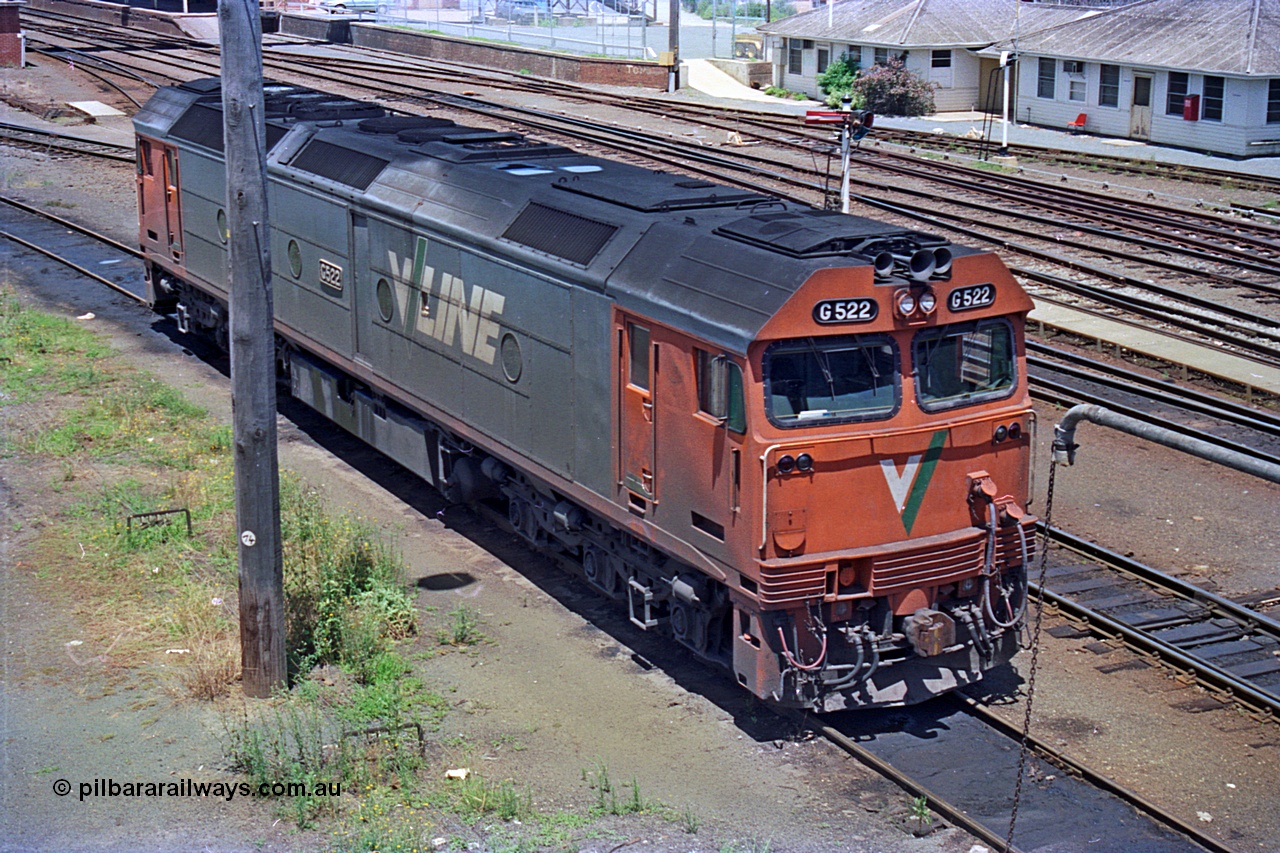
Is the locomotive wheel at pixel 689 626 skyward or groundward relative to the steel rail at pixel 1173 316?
groundward

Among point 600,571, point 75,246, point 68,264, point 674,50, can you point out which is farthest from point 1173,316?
point 674,50

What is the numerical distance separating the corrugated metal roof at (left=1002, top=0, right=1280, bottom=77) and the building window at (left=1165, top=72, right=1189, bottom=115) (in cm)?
60

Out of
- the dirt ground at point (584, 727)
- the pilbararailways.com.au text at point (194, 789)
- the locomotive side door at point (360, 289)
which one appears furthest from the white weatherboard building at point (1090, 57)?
the pilbararailways.com.au text at point (194, 789)

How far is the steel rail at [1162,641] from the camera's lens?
1105 centimetres

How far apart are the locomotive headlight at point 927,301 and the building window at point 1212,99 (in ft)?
112

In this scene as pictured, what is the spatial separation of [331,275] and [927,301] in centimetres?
842

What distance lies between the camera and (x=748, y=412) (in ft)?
31.7

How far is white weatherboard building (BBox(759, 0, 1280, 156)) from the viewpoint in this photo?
39594mm

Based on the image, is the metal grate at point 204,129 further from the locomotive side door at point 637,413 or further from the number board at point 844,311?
the number board at point 844,311

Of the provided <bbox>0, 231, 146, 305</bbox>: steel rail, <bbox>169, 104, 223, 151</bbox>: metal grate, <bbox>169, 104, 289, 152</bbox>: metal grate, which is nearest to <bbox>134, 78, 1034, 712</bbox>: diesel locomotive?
<bbox>169, 104, 289, 152</bbox>: metal grate

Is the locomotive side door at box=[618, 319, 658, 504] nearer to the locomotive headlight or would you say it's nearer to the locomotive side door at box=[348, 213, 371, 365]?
the locomotive headlight

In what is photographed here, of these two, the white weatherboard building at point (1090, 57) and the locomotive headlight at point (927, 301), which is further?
the white weatherboard building at point (1090, 57)

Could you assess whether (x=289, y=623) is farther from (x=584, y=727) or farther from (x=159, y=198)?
(x=159, y=198)

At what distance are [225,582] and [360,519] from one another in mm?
2179
